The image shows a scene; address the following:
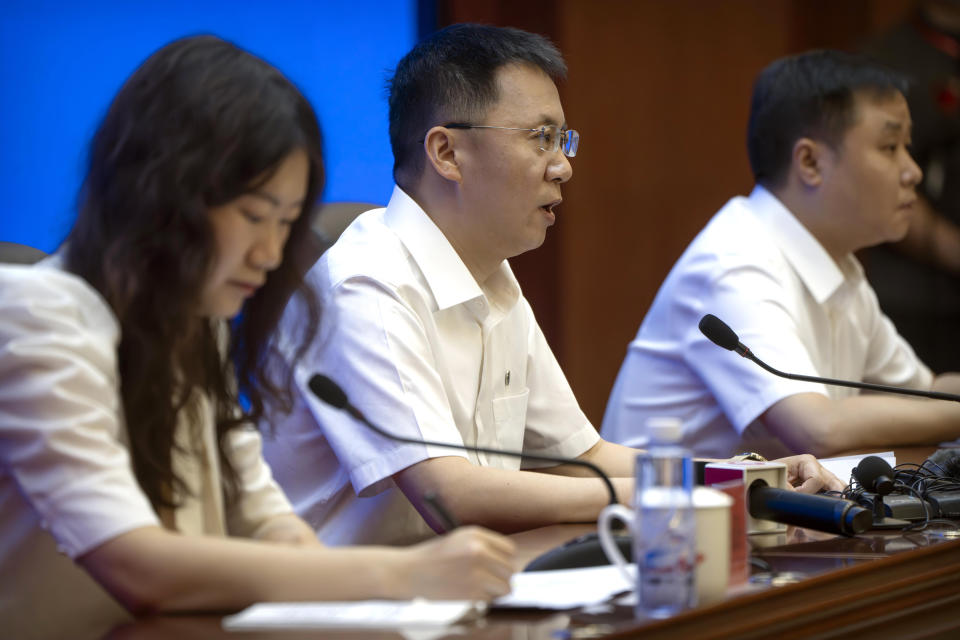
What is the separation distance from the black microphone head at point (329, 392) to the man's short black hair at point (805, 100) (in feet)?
5.49

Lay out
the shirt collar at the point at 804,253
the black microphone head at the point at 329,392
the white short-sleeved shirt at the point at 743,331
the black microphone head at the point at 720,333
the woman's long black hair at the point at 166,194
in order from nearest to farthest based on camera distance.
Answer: the woman's long black hair at the point at 166,194 → the black microphone head at the point at 329,392 → the black microphone head at the point at 720,333 → the white short-sleeved shirt at the point at 743,331 → the shirt collar at the point at 804,253

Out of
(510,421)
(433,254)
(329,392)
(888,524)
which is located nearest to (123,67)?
(433,254)

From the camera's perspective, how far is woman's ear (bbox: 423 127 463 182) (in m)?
1.94

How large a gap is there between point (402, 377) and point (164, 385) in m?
0.52

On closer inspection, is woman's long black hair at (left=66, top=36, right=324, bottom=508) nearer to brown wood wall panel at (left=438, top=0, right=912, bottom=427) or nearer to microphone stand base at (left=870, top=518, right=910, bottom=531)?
microphone stand base at (left=870, top=518, right=910, bottom=531)

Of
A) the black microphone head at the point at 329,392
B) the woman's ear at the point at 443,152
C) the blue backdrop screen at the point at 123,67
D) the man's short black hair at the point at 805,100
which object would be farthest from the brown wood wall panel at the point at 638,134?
the black microphone head at the point at 329,392

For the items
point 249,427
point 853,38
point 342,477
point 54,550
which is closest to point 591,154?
point 853,38

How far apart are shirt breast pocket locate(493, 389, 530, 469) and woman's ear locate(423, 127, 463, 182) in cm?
39

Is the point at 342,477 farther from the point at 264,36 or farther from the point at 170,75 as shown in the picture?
the point at 264,36

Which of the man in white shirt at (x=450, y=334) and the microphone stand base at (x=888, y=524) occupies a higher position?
the man in white shirt at (x=450, y=334)

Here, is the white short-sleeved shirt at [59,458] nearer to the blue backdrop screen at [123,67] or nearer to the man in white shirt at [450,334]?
the man in white shirt at [450,334]

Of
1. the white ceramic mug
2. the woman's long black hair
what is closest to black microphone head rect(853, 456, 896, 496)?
the white ceramic mug

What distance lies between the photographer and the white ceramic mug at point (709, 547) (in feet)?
3.64

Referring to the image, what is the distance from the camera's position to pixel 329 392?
134cm
